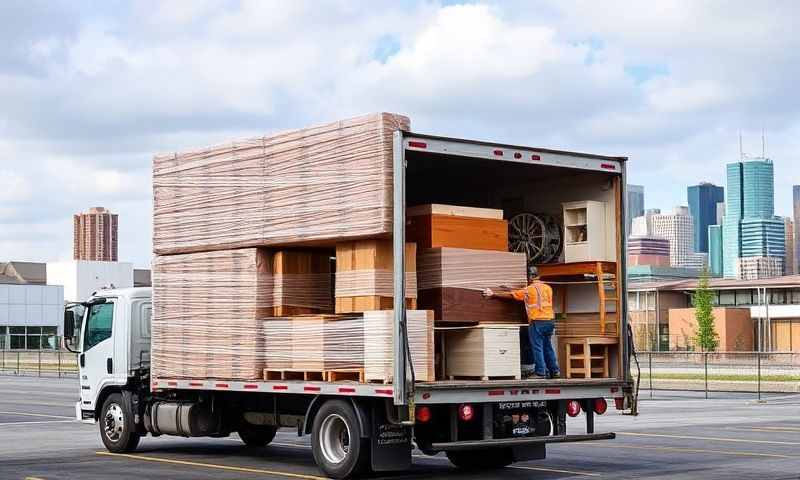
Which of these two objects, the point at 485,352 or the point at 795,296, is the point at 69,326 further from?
the point at 795,296

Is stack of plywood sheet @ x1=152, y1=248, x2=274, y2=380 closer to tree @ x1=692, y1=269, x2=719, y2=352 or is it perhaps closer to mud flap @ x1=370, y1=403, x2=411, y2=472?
mud flap @ x1=370, y1=403, x2=411, y2=472

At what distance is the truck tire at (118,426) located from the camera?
17047 millimetres

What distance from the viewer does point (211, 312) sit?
14.9 m

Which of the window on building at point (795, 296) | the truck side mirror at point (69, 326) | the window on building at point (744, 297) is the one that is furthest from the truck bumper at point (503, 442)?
the window on building at point (744, 297)

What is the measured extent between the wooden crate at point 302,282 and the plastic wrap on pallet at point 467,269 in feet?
5.33

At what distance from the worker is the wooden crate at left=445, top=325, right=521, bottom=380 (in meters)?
0.51

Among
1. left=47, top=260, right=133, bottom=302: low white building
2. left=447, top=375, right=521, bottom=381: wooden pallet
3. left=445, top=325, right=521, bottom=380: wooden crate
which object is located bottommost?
left=447, top=375, right=521, bottom=381: wooden pallet

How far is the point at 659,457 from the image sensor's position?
16.1m

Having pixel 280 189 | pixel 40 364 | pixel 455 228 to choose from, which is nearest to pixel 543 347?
pixel 455 228

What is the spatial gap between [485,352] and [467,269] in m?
0.94

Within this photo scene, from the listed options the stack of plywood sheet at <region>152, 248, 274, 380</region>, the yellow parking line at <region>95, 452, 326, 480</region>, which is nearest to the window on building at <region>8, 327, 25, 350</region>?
the yellow parking line at <region>95, 452, 326, 480</region>

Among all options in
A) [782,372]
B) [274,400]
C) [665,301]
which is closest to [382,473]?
[274,400]

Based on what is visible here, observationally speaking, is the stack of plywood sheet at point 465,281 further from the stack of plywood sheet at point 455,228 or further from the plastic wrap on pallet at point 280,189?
the plastic wrap on pallet at point 280,189

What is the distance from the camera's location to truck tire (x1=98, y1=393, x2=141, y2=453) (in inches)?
671
